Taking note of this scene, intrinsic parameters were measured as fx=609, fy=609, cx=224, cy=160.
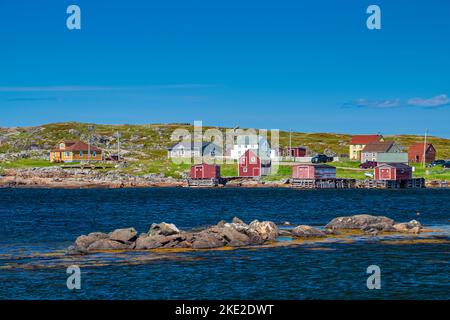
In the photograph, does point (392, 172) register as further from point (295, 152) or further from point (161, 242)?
point (161, 242)

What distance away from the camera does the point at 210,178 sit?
13862cm

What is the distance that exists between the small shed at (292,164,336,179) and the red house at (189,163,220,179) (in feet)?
59.5

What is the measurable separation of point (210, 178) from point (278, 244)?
93742mm

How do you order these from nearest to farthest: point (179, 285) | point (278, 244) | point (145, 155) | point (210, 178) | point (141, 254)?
1. point (179, 285)
2. point (141, 254)
3. point (278, 244)
4. point (210, 178)
5. point (145, 155)

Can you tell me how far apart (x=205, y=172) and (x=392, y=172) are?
41449 mm

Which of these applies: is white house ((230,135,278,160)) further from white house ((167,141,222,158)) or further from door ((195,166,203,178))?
door ((195,166,203,178))

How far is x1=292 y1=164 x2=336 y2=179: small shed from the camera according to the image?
13300 cm

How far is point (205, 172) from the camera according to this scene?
139 m

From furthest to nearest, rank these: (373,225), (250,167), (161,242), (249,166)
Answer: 1. (250,167)
2. (249,166)
3. (373,225)
4. (161,242)

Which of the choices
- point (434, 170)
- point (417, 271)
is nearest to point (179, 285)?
point (417, 271)

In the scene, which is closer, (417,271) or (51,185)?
(417,271)

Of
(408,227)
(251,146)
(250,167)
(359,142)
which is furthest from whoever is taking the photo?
(359,142)

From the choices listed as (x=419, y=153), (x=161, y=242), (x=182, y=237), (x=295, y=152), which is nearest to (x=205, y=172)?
(x=295, y=152)
